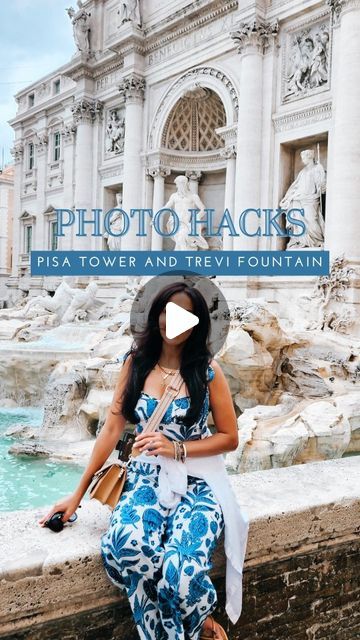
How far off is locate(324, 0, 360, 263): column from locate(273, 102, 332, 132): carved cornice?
69 centimetres

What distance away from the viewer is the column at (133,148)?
1770cm

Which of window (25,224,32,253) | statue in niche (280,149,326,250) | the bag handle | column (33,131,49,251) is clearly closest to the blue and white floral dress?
the bag handle

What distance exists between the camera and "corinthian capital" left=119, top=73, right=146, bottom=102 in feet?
57.4

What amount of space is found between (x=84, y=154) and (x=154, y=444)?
19703mm

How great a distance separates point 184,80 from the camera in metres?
16.4

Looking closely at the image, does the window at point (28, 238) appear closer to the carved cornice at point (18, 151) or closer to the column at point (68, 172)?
the carved cornice at point (18, 151)

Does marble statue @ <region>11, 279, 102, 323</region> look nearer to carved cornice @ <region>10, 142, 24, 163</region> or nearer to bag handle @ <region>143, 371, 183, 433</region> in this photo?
carved cornice @ <region>10, 142, 24, 163</region>

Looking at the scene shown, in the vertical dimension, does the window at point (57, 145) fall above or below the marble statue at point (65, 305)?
above

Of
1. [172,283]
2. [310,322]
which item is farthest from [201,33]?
[172,283]

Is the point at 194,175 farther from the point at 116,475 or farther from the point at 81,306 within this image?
the point at 116,475

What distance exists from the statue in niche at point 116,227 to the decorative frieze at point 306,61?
7204 mm

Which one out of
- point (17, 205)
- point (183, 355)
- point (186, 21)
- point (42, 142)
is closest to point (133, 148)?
point (186, 21)

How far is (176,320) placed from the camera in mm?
1838

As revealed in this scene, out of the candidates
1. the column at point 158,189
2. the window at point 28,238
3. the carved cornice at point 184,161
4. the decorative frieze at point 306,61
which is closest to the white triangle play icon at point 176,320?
the decorative frieze at point 306,61
